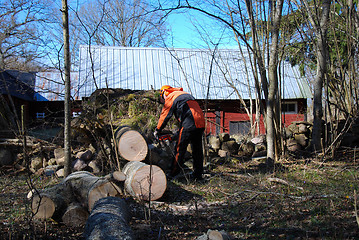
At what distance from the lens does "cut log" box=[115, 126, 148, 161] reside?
575cm

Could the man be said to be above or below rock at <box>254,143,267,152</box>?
above

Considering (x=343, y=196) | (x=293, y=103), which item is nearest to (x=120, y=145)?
(x=343, y=196)

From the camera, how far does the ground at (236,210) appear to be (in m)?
3.29

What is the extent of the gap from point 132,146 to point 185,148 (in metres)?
1.06

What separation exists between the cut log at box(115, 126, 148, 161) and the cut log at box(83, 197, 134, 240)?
2233 millimetres

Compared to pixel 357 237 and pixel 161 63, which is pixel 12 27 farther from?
pixel 357 237

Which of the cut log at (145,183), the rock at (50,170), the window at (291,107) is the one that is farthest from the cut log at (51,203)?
the window at (291,107)

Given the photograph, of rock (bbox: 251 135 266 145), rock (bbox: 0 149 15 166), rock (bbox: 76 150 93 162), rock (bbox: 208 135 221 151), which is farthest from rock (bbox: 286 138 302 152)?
rock (bbox: 0 149 15 166)

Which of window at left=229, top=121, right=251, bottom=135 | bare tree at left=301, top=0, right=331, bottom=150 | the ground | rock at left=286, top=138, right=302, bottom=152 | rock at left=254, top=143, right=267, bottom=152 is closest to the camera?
the ground

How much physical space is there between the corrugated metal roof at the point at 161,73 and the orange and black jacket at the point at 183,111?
309 inches

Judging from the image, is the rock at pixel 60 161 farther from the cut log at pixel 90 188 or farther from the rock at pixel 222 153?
the rock at pixel 222 153

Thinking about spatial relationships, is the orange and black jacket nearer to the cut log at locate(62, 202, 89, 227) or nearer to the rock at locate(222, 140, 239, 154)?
the cut log at locate(62, 202, 89, 227)

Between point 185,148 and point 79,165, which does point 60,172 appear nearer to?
point 79,165

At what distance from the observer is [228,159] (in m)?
7.82
